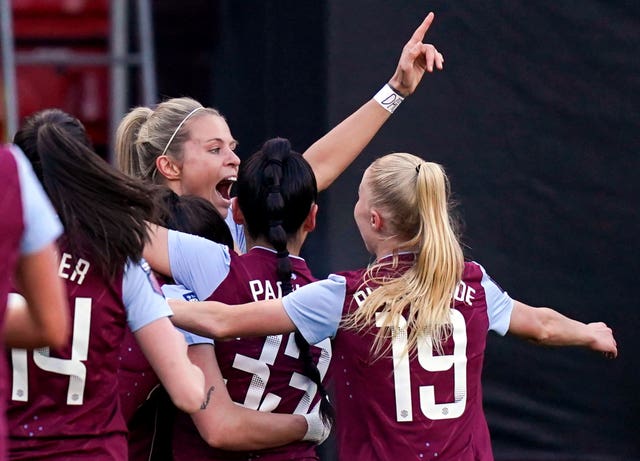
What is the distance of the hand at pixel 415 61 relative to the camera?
3367 mm

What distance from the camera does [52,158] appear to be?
7.75 feet

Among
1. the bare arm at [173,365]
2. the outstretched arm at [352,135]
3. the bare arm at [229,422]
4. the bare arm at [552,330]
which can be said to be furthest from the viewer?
the outstretched arm at [352,135]

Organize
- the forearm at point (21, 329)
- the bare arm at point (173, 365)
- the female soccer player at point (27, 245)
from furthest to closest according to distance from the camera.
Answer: the bare arm at point (173, 365)
the forearm at point (21, 329)
the female soccer player at point (27, 245)

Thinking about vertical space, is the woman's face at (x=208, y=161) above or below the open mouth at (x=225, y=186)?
above

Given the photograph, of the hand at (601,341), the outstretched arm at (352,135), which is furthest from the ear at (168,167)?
the hand at (601,341)

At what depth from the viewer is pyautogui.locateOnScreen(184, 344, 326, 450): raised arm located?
2730mm

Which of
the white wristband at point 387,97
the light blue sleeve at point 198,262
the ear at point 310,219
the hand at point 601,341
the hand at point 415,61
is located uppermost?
the hand at point 415,61

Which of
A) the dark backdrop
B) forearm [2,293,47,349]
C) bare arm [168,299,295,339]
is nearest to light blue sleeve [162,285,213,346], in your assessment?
bare arm [168,299,295,339]

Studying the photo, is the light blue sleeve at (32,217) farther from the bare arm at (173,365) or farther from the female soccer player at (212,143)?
the female soccer player at (212,143)

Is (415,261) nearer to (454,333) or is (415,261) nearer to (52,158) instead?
(454,333)

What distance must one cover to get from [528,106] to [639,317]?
33.3 inches

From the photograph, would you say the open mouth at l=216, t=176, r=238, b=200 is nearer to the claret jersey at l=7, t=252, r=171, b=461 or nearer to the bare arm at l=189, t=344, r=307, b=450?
the bare arm at l=189, t=344, r=307, b=450

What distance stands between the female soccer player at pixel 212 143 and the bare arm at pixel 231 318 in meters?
0.79

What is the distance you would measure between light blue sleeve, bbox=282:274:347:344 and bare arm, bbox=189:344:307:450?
8.8 inches
